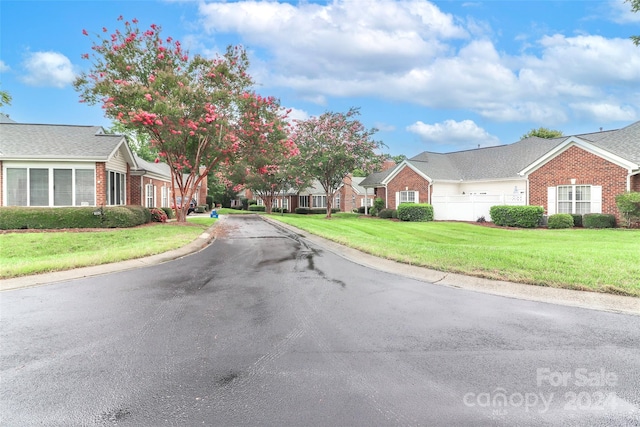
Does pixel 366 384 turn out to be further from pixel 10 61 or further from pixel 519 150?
pixel 519 150

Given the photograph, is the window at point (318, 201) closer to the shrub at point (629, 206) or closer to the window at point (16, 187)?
the window at point (16, 187)

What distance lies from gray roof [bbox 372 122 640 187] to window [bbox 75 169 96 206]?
883 inches

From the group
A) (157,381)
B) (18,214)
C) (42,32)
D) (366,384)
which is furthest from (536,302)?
(42,32)

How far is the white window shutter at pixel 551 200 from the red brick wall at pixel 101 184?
24.9 m

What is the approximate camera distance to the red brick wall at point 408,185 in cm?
2861

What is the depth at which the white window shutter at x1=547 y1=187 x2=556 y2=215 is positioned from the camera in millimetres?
21156

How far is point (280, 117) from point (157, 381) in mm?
19389

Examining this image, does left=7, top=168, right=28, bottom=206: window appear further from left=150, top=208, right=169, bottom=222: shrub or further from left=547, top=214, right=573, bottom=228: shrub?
left=547, top=214, right=573, bottom=228: shrub

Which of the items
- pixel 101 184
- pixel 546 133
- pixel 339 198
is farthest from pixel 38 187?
pixel 546 133

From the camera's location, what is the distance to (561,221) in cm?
1920

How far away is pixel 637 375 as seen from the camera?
11.6 ft

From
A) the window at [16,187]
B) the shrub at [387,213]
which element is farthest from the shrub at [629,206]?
the window at [16,187]

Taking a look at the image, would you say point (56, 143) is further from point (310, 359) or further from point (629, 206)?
point (629, 206)

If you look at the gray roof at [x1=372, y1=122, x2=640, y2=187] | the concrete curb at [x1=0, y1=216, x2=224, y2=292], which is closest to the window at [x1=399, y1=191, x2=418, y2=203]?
the gray roof at [x1=372, y1=122, x2=640, y2=187]
